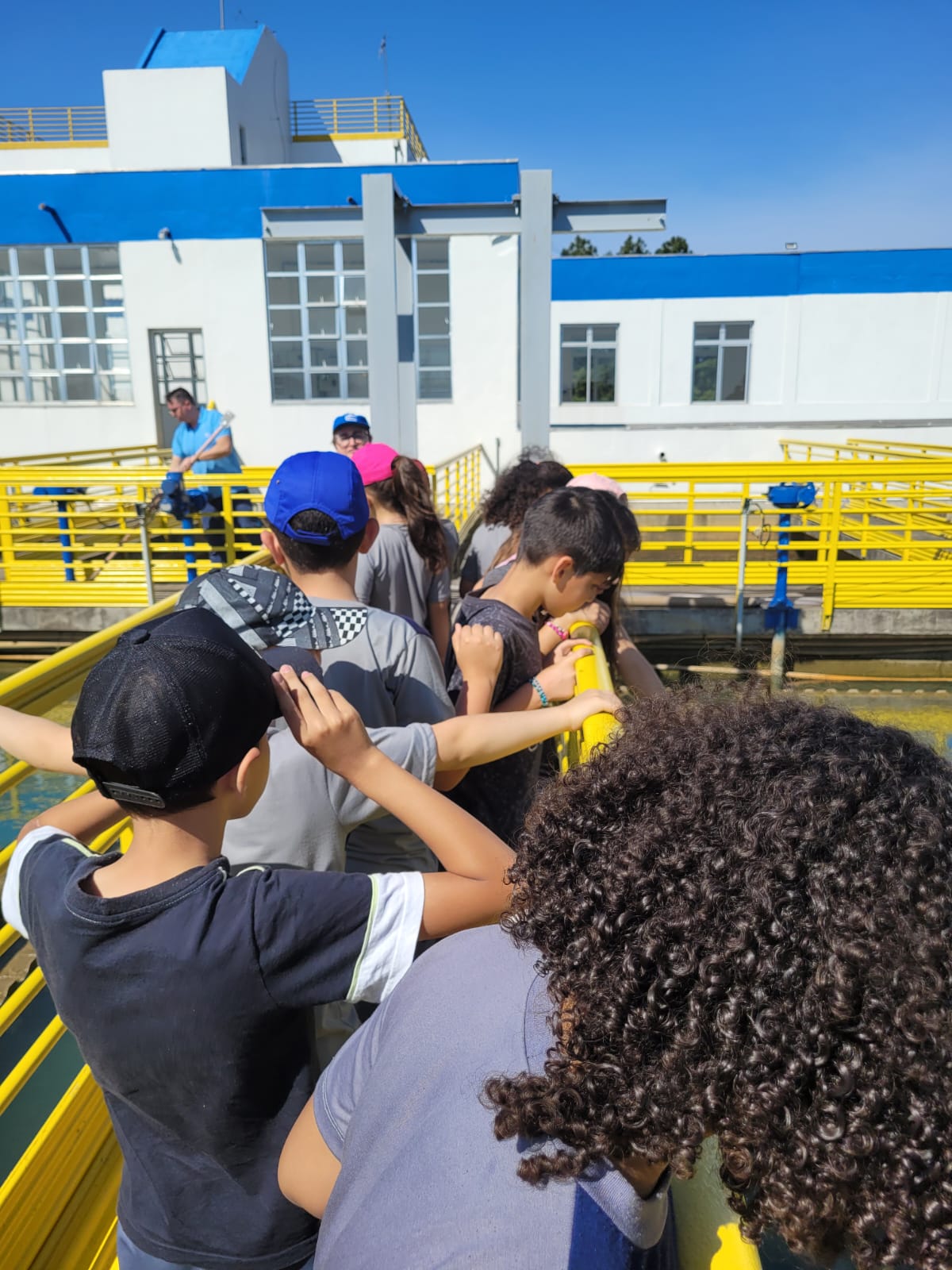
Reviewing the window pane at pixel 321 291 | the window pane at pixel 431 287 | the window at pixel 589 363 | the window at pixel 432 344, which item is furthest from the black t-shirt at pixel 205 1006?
the window at pixel 589 363

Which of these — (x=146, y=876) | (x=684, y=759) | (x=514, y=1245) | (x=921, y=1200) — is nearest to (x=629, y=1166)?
(x=514, y=1245)

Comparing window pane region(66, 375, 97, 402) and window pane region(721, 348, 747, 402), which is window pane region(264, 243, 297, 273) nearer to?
window pane region(66, 375, 97, 402)

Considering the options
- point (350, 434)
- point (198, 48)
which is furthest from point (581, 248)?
point (350, 434)

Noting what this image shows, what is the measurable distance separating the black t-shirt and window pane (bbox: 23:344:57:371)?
17257 mm

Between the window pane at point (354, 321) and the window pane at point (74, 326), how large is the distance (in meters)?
4.87

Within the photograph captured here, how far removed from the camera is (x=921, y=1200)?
663 mm

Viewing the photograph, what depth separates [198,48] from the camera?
23.9 m

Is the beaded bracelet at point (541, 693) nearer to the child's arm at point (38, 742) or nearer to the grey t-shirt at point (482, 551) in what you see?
the child's arm at point (38, 742)

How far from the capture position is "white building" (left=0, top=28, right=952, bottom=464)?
14.9 m

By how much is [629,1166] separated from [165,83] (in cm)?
2386

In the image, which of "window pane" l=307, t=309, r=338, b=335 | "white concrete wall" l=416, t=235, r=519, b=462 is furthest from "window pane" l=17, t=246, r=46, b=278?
"white concrete wall" l=416, t=235, r=519, b=462

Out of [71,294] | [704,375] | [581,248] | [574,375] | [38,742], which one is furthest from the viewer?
[581,248]

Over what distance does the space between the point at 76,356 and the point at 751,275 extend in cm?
1369

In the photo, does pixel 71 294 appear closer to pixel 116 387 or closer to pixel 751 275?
pixel 116 387
